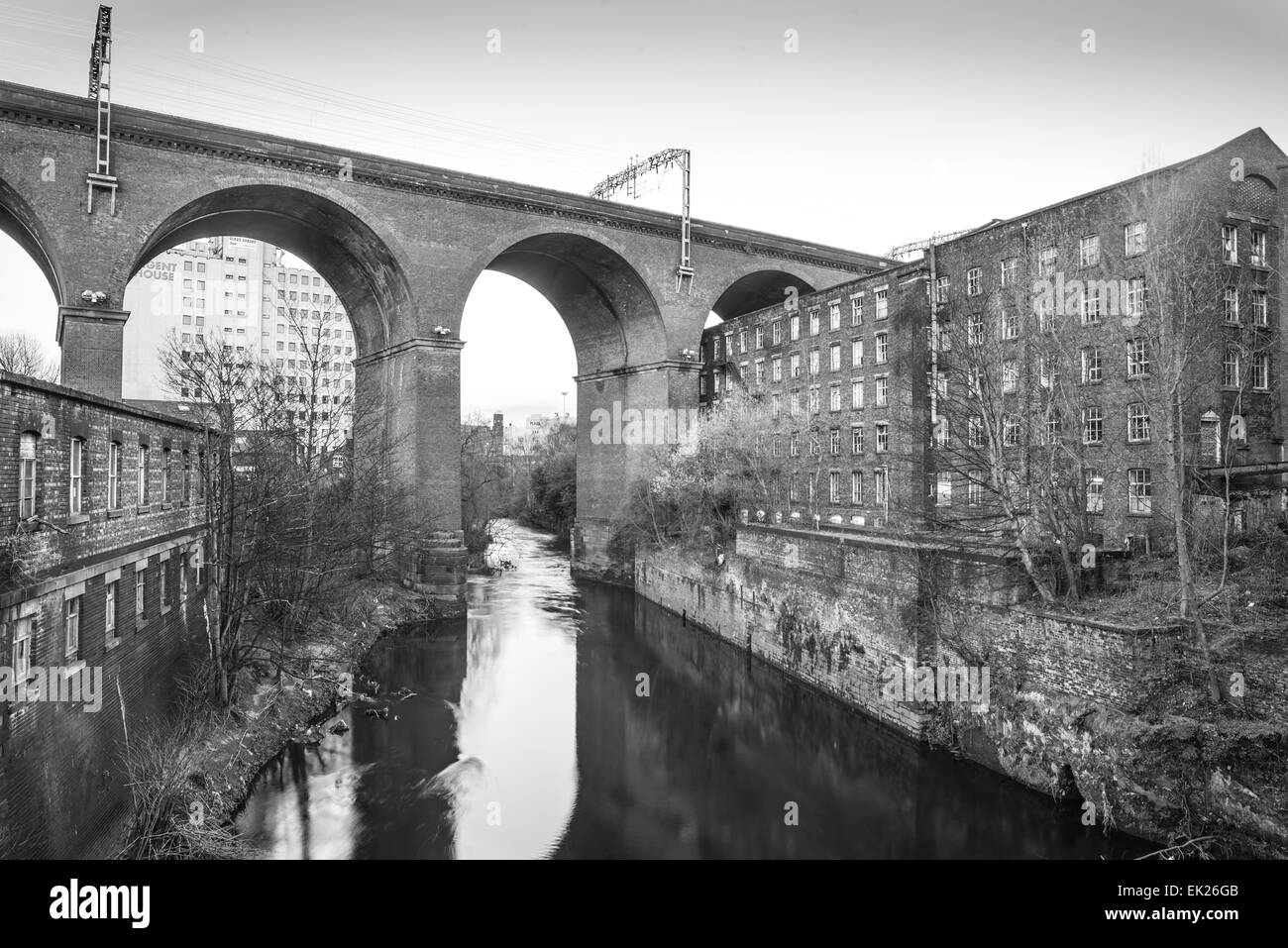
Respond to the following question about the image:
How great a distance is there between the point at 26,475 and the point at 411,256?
23.5 metres

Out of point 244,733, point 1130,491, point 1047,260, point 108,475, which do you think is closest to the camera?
point 108,475

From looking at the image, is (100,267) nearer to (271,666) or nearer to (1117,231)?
(271,666)

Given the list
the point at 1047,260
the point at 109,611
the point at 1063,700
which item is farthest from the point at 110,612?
the point at 1047,260

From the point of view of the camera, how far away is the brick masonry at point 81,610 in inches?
311

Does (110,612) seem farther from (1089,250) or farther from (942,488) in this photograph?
(942,488)

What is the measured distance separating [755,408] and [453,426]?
505 inches

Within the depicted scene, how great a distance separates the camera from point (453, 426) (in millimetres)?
31234

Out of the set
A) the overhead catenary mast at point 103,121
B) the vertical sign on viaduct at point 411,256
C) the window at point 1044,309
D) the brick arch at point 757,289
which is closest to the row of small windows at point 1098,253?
the window at point 1044,309

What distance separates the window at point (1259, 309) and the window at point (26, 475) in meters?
25.9

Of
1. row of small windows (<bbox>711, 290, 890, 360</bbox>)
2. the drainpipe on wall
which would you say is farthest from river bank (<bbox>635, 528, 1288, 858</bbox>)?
row of small windows (<bbox>711, 290, 890, 360</bbox>)

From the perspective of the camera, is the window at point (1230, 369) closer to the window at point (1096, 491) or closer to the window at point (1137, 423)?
the window at point (1137, 423)

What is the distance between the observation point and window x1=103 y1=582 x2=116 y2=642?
10.7 m

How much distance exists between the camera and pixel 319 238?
3152 centimetres
